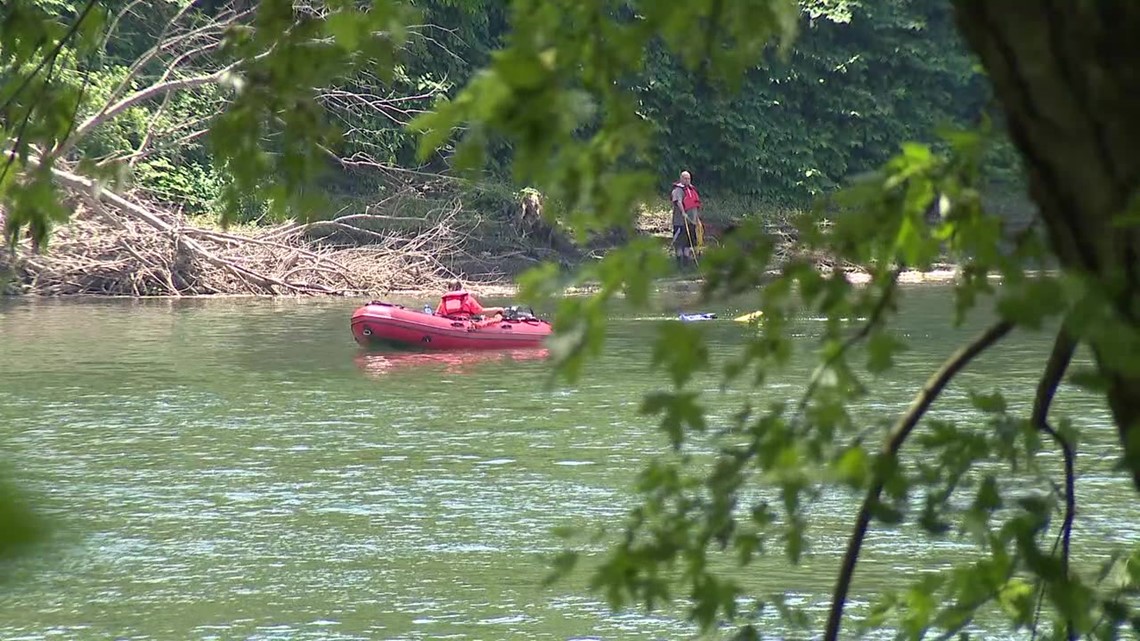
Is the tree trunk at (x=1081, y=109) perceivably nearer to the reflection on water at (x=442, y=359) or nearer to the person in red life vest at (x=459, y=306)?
the reflection on water at (x=442, y=359)

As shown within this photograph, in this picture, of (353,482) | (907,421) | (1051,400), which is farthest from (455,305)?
(907,421)

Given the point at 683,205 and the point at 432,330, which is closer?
the point at 432,330

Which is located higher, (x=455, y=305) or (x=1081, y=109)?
(x=1081, y=109)

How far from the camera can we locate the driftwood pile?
30.7 meters

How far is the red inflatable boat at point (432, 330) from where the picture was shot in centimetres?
2416

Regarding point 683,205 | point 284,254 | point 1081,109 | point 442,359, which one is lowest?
point 442,359

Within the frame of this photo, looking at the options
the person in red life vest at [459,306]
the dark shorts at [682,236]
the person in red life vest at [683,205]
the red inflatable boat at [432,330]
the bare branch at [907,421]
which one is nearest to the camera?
the bare branch at [907,421]

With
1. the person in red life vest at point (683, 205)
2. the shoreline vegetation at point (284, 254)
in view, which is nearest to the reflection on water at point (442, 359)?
the shoreline vegetation at point (284, 254)

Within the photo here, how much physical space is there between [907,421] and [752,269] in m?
0.54

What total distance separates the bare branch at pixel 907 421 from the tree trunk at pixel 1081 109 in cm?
22

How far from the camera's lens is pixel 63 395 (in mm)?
19328

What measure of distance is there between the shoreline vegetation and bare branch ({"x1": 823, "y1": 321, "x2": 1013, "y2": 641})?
1016 inches

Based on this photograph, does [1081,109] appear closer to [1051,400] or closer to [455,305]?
[1051,400]

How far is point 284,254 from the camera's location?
31.4 metres
